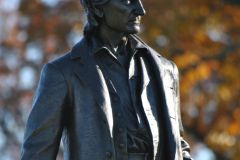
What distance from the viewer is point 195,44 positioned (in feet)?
39.4

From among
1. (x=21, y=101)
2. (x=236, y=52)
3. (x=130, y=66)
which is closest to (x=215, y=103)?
(x=236, y=52)

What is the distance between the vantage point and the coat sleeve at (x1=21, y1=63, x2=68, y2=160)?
434 centimetres

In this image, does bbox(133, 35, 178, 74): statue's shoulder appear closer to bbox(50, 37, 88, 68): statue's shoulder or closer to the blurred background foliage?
bbox(50, 37, 88, 68): statue's shoulder

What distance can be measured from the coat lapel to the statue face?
27cm

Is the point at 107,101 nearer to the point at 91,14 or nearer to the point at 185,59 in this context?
the point at 91,14

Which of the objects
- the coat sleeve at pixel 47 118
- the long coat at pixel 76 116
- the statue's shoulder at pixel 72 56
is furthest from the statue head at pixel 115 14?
the coat sleeve at pixel 47 118

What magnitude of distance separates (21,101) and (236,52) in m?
7.63

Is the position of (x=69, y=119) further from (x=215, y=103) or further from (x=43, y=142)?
(x=215, y=103)

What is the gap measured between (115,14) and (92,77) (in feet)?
1.58

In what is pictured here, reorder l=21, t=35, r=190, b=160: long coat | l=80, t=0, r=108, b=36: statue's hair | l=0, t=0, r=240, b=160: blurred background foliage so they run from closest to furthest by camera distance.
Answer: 1. l=21, t=35, r=190, b=160: long coat
2. l=80, t=0, r=108, b=36: statue's hair
3. l=0, t=0, r=240, b=160: blurred background foliage

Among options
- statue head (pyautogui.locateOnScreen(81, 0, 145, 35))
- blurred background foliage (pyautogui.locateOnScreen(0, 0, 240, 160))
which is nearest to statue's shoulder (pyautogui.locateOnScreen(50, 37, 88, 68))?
statue head (pyautogui.locateOnScreen(81, 0, 145, 35))

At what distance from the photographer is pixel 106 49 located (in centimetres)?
462

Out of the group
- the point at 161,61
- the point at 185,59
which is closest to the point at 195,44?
the point at 185,59

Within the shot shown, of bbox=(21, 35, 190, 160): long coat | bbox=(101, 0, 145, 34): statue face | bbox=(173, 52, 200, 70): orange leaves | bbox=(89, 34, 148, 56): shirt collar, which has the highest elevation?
bbox=(101, 0, 145, 34): statue face
